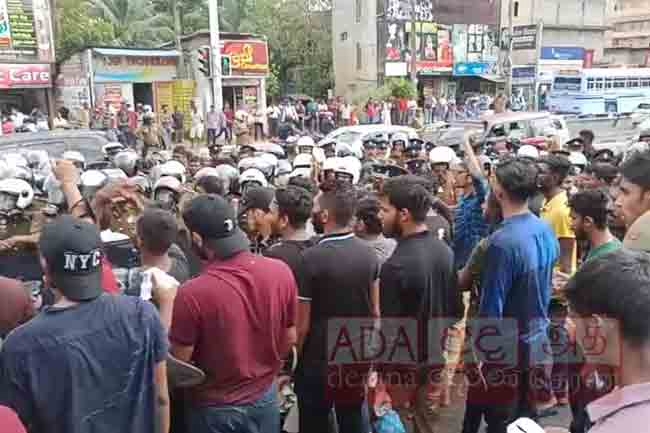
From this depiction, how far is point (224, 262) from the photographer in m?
2.89

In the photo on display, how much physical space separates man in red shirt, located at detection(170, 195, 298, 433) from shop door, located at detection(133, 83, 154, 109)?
79.1 ft

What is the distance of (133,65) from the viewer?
80.2 ft

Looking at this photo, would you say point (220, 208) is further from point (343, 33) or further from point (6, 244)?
point (343, 33)

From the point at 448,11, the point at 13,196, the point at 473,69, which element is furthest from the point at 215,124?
the point at 473,69

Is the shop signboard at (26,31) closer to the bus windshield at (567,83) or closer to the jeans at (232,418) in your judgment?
the jeans at (232,418)

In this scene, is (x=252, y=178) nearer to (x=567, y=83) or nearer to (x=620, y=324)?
(x=620, y=324)

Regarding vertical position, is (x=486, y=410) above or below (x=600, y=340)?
below

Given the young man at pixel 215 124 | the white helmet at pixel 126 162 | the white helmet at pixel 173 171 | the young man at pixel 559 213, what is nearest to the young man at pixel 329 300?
the young man at pixel 559 213

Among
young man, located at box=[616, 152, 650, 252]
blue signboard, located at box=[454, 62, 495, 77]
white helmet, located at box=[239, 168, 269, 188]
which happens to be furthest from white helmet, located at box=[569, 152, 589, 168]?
blue signboard, located at box=[454, 62, 495, 77]

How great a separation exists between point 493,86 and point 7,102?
2767cm

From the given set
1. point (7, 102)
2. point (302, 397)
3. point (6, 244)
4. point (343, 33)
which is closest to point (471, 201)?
point (302, 397)

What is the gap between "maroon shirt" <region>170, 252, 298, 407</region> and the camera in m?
2.76

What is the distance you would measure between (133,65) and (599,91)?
21.1 meters

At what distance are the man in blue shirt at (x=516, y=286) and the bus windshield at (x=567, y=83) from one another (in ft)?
97.0
